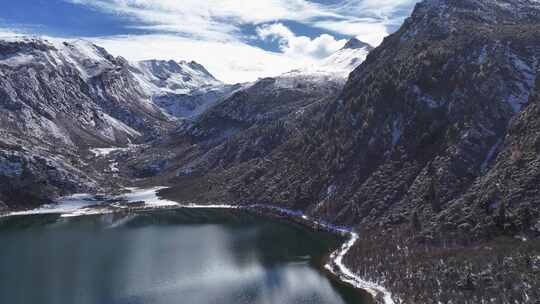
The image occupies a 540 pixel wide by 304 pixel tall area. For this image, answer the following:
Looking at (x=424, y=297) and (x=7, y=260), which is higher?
(x=424, y=297)

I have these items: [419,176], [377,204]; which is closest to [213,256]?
[377,204]

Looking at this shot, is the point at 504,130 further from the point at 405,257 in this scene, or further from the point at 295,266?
the point at 295,266

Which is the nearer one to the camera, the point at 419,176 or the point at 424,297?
the point at 424,297

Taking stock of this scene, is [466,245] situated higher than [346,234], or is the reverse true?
[466,245]

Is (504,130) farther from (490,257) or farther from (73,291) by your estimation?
(73,291)

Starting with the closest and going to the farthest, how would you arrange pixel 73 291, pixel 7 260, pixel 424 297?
pixel 424 297
pixel 73 291
pixel 7 260

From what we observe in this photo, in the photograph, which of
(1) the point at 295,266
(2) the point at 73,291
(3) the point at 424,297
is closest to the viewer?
(3) the point at 424,297

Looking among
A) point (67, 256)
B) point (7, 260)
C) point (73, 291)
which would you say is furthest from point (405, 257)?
point (7, 260)

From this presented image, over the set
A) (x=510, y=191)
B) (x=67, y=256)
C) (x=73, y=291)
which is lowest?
(x=67, y=256)

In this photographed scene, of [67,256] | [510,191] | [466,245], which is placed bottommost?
[67,256]
